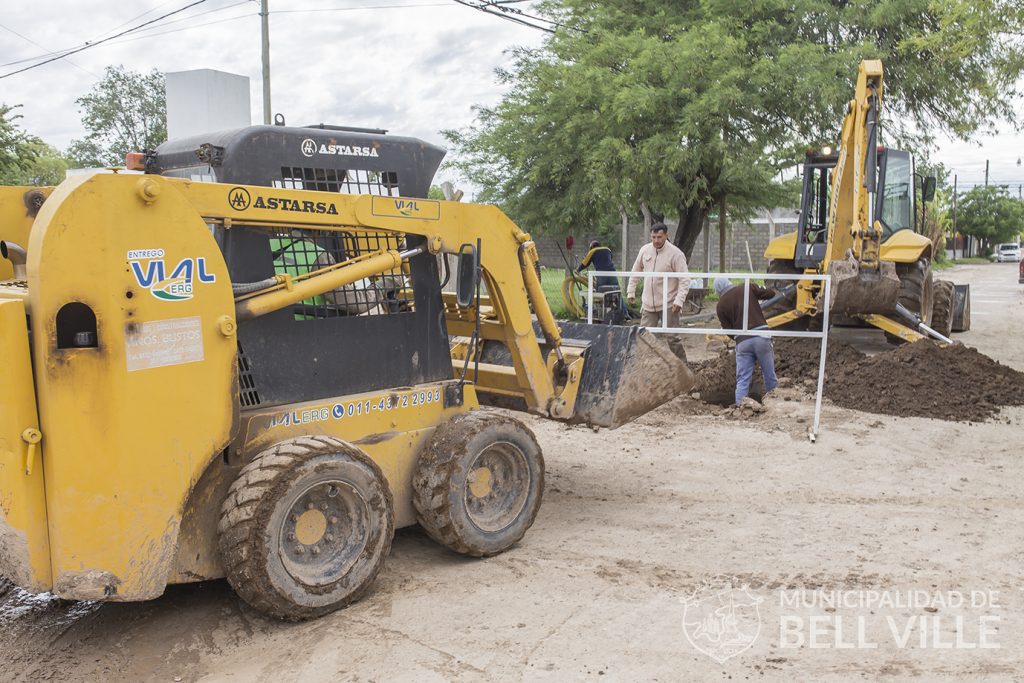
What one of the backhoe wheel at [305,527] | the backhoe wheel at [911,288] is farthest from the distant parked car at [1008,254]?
the backhoe wheel at [305,527]

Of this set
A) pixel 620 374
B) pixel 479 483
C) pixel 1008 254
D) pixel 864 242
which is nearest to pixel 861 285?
pixel 864 242

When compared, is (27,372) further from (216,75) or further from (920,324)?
(920,324)

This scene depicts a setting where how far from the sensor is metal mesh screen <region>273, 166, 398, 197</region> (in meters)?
4.84

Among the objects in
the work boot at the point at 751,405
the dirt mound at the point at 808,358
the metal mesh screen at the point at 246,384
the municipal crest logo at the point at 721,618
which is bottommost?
the municipal crest logo at the point at 721,618

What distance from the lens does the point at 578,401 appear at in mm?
6145

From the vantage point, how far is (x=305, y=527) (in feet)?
14.1

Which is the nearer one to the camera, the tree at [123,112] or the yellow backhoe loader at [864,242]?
the yellow backhoe loader at [864,242]

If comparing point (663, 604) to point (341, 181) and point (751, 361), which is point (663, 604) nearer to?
point (341, 181)

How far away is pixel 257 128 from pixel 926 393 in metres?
7.25

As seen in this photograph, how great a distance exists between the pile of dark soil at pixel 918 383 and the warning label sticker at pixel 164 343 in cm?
588

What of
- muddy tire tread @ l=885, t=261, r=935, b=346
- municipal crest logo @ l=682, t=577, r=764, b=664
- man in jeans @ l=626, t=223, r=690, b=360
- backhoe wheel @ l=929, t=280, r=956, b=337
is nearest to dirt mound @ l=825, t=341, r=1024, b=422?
muddy tire tread @ l=885, t=261, r=935, b=346

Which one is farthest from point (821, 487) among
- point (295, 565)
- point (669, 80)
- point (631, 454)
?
point (669, 80)

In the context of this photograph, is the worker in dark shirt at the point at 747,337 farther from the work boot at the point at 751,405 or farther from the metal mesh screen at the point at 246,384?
the metal mesh screen at the point at 246,384

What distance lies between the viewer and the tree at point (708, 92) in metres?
13.2
